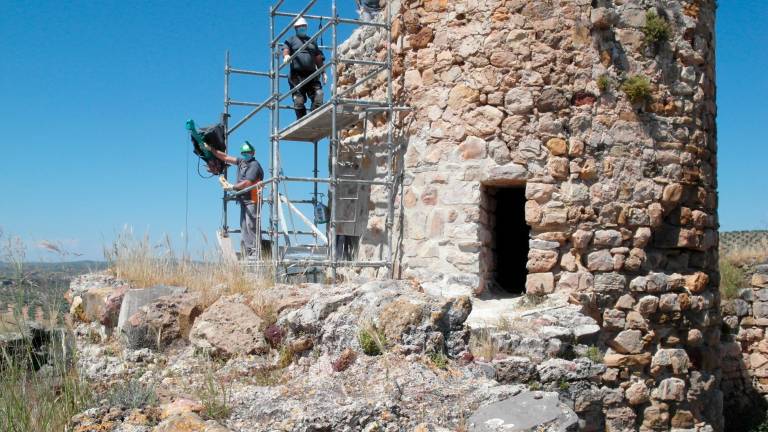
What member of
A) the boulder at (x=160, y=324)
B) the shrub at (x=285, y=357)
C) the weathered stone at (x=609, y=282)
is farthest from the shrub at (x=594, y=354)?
the boulder at (x=160, y=324)

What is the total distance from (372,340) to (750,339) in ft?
28.7

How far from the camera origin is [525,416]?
5016mm

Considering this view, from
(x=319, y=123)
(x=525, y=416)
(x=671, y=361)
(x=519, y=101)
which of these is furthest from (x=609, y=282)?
(x=319, y=123)

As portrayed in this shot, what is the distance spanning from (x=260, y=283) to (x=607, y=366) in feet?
11.4

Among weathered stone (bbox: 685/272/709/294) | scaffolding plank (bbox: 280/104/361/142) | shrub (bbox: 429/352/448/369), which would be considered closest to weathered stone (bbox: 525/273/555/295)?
weathered stone (bbox: 685/272/709/294)

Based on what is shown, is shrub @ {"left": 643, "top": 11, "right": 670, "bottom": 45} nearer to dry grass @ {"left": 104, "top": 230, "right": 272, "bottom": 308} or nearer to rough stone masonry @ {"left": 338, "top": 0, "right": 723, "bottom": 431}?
rough stone masonry @ {"left": 338, "top": 0, "right": 723, "bottom": 431}

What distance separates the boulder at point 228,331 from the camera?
6812 mm

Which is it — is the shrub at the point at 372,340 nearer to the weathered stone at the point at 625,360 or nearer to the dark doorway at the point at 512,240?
the weathered stone at the point at 625,360

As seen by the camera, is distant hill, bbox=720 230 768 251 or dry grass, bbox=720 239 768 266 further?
distant hill, bbox=720 230 768 251

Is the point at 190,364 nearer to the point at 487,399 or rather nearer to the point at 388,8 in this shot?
the point at 487,399

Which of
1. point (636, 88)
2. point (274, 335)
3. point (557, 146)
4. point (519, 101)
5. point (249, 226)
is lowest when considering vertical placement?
point (274, 335)

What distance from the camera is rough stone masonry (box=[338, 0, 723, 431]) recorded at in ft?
25.7

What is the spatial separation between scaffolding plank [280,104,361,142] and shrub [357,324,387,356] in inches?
143

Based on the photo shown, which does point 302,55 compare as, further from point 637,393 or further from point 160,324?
point 637,393
